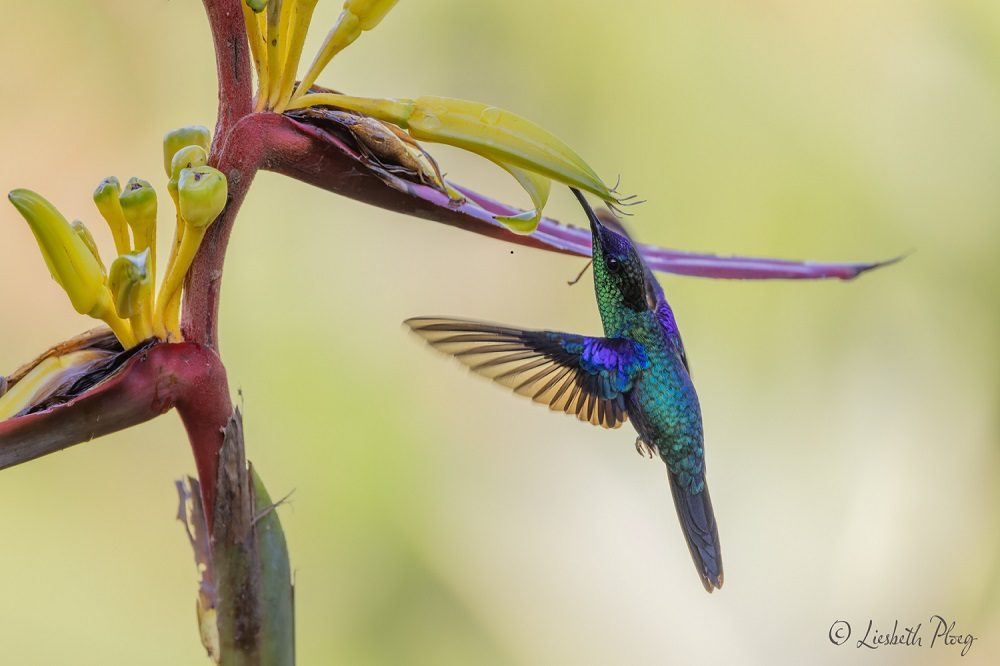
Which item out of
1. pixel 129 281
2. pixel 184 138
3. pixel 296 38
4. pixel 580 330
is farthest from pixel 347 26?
pixel 580 330

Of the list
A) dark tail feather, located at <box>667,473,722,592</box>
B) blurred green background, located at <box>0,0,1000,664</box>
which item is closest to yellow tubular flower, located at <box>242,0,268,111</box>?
dark tail feather, located at <box>667,473,722,592</box>

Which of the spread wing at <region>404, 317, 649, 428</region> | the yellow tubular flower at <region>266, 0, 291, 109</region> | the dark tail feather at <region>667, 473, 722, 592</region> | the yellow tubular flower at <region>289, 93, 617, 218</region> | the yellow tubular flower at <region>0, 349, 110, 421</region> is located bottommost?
the dark tail feather at <region>667, 473, 722, 592</region>

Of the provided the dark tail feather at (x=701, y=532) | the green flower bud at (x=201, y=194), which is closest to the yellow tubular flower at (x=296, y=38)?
the green flower bud at (x=201, y=194)

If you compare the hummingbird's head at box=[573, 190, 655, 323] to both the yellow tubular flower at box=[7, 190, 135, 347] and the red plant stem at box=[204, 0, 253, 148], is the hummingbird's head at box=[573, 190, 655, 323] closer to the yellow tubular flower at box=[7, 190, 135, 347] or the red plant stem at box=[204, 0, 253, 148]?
the red plant stem at box=[204, 0, 253, 148]

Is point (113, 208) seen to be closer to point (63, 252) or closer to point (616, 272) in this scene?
point (63, 252)

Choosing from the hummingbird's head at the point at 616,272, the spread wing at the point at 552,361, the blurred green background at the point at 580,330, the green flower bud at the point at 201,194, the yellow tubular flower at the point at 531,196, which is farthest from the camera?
the blurred green background at the point at 580,330

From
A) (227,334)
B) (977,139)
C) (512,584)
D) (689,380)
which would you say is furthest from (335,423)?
(977,139)

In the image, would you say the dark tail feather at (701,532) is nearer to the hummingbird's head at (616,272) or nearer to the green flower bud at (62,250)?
the hummingbird's head at (616,272)
